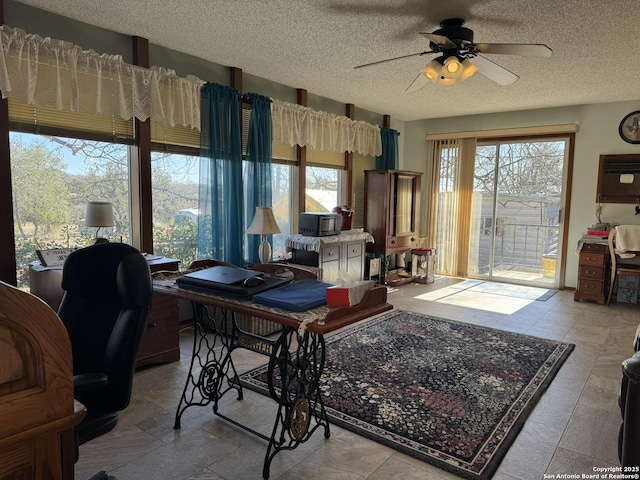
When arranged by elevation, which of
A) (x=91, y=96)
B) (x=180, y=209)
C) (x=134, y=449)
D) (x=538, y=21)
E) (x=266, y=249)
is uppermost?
(x=538, y=21)

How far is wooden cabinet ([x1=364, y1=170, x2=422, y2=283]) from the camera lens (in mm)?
5945

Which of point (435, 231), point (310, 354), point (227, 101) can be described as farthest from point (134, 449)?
point (435, 231)

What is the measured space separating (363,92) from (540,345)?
3.36 meters

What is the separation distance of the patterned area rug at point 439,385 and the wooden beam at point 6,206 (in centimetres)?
176

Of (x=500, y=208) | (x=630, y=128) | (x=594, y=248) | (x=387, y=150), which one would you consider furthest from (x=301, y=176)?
(x=630, y=128)

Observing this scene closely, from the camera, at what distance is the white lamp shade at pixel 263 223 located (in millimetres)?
4105

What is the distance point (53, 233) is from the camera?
10.4 feet

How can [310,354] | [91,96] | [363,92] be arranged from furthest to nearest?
[363,92], [91,96], [310,354]

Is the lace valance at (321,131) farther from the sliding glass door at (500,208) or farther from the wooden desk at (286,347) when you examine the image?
the wooden desk at (286,347)

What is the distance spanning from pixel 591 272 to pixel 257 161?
13.8 ft

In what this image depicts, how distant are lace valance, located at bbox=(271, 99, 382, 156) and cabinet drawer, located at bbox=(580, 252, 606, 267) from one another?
302 cm

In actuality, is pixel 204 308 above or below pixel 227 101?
below

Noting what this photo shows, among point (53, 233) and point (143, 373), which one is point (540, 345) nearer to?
point (143, 373)

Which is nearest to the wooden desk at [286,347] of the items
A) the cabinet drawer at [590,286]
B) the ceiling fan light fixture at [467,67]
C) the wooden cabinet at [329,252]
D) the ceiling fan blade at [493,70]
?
the ceiling fan light fixture at [467,67]
